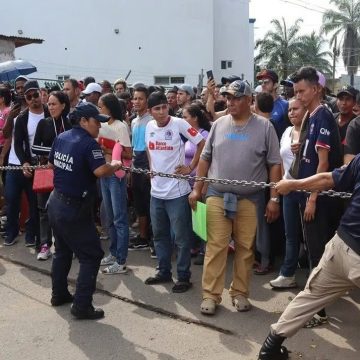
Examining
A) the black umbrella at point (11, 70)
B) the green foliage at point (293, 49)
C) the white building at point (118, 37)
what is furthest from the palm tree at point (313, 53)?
the black umbrella at point (11, 70)

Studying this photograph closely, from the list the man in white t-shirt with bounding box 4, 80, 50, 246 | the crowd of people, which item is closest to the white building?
the man in white t-shirt with bounding box 4, 80, 50, 246

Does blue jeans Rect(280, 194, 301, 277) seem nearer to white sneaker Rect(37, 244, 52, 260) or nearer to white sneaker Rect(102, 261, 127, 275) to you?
white sneaker Rect(102, 261, 127, 275)

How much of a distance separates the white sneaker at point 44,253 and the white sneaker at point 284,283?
257 centimetres

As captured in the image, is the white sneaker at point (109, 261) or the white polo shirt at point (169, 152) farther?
the white sneaker at point (109, 261)

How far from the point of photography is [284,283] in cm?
465

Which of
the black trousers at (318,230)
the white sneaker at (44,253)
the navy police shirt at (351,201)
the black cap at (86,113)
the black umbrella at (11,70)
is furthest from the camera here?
the black umbrella at (11,70)

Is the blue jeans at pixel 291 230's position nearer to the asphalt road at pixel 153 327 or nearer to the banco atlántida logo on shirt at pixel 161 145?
the asphalt road at pixel 153 327

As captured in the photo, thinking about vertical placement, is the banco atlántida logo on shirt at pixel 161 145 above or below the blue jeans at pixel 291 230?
above

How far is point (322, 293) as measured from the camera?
3.12m

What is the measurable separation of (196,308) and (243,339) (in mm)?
655

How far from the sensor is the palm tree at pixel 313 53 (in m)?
48.3

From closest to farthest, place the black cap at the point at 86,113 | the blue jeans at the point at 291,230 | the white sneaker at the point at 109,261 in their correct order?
the black cap at the point at 86,113 < the blue jeans at the point at 291,230 < the white sneaker at the point at 109,261

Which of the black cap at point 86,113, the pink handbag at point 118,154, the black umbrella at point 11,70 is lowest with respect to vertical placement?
the pink handbag at point 118,154

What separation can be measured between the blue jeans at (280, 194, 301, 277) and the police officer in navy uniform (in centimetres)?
155
